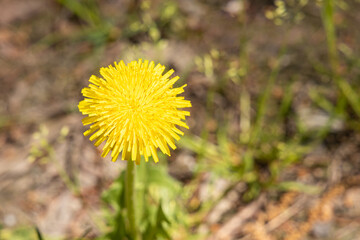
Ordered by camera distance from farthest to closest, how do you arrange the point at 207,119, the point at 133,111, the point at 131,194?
1. the point at 207,119
2. the point at 131,194
3. the point at 133,111

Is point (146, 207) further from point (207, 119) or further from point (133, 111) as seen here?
point (207, 119)

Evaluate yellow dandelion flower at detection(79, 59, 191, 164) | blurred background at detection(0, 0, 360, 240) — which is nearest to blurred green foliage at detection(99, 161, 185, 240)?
blurred background at detection(0, 0, 360, 240)

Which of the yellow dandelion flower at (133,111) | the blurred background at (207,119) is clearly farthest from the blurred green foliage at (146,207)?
the yellow dandelion flower at (133,111)

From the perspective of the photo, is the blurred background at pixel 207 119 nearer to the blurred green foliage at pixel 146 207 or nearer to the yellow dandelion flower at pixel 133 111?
the blurred green foliage at pixel 146 207

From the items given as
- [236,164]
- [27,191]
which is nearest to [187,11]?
[236,164]

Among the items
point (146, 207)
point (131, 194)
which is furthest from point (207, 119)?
point (131, 194)
